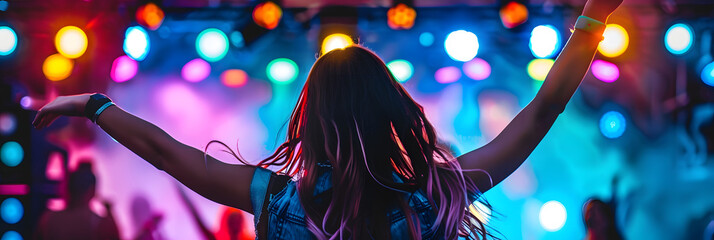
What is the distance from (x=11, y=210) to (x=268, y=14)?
2.24 m

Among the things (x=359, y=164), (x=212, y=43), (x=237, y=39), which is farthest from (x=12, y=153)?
(x=359, y=164)

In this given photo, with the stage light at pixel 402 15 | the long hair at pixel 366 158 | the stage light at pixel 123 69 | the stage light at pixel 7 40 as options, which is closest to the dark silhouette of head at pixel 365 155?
the long hair at pixel 366 158

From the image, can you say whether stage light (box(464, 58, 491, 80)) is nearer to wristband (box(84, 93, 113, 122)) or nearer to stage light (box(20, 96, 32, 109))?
stage light (box(20, 96, 32, 109))

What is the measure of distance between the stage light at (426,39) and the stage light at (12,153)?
2870 millimetres

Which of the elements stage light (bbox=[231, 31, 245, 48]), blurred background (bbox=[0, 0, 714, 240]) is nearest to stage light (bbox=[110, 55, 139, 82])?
blurred background (bbox=[0, 0, 714, 240])

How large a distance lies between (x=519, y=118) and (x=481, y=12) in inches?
105

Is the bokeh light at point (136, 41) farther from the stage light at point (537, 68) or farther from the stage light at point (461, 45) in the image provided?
the stage light at point (537, 68)

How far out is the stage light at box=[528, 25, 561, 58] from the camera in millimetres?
3375

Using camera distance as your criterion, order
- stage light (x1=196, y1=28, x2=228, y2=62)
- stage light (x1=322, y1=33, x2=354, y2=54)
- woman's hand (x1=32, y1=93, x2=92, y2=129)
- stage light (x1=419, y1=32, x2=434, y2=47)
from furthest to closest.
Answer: stage light (x1=419, y1=32, x2=434, y2=47), stage light (x1=196, y1=28, x2=228, y2=62), stage light (x1=322, y1=33, x2=354, y2=54), woman's hand (x1=32, y1=93, x2=92, y2=129)

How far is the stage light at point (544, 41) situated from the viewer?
3.38 metres

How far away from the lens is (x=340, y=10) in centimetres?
326

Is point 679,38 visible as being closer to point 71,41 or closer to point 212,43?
point 212,43

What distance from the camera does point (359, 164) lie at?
2.43ft

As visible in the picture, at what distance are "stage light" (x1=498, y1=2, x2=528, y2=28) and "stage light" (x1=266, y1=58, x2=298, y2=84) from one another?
1503 mm
